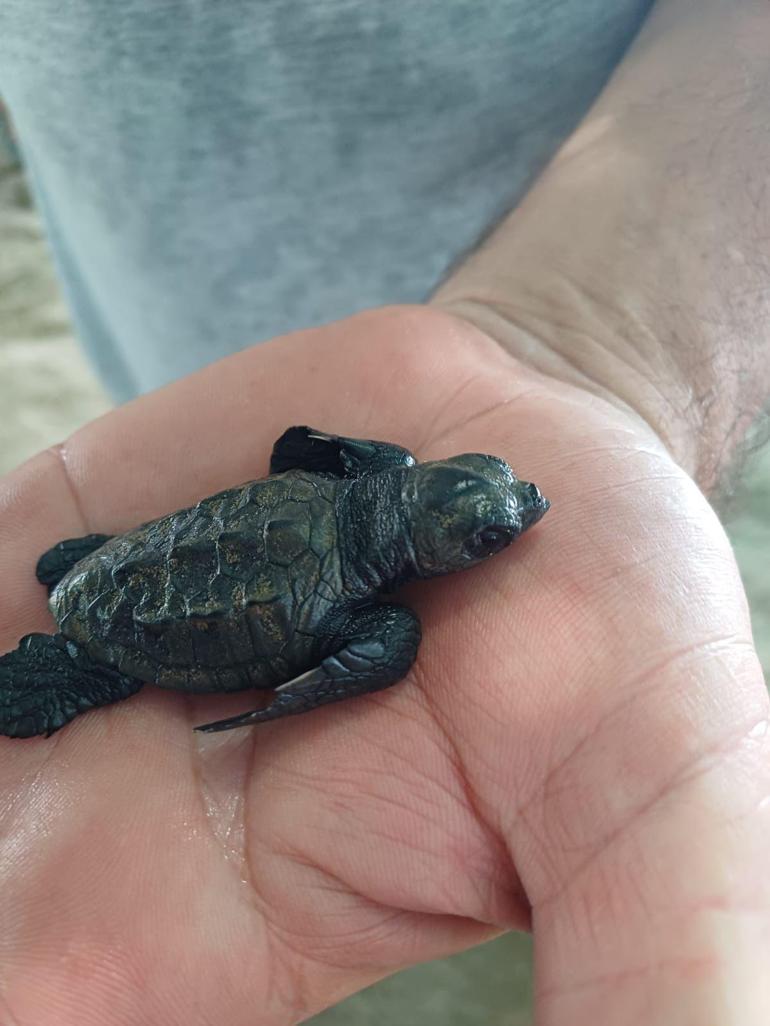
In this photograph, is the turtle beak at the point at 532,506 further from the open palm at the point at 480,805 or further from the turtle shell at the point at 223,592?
the turtle shell at the point at 223,592

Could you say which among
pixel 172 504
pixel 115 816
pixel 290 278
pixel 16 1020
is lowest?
pixel 16 1020

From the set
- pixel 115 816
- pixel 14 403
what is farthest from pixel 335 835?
pixel 14 403

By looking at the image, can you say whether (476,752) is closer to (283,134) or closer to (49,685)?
(49,685)

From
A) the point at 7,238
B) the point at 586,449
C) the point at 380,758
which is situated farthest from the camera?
the point at 7,238

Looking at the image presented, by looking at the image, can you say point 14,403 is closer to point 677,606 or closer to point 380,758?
point 380,758

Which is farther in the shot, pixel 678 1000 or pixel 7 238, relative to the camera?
pixel 7 238

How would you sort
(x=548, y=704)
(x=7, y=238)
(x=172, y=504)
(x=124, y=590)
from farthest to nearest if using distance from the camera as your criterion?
(x=7, y=238)
(x=172, y=504)
(x=124, y=590)
(x=548, y=704)

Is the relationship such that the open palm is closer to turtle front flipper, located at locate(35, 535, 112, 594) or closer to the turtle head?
the turtle head
